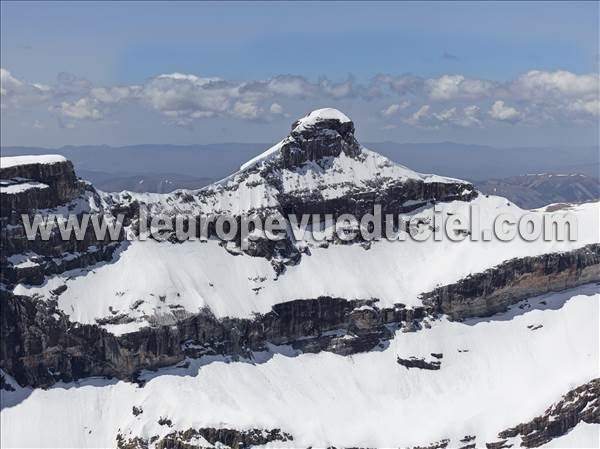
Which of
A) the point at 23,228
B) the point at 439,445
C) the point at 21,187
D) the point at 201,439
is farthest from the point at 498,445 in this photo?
the point at 21,187

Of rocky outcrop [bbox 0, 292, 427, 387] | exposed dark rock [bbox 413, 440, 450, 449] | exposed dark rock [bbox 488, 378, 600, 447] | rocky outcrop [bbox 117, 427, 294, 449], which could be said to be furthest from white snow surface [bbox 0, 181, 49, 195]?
exposed dark rock [bbox 488, 378, 600, 447]

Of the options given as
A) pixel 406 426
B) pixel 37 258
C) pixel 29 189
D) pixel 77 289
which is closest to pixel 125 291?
pixel 77 289

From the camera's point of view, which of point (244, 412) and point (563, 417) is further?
point (563, 417)

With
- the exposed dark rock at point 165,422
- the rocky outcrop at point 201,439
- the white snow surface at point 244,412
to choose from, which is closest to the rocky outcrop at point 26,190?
the white snow surface at point 244,412

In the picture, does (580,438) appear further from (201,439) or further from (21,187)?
(21,187)

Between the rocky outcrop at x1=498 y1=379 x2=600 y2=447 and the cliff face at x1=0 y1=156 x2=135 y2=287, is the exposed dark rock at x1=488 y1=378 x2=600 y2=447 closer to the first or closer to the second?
the rocky outcrop at x1=498 y1=379 x2=600 y2=447

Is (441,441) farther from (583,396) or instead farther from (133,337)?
(133,337)

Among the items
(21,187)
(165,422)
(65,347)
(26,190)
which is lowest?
(165,422)

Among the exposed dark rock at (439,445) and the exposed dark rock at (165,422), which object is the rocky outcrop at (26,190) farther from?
the exposed dark rock at (439,445)
